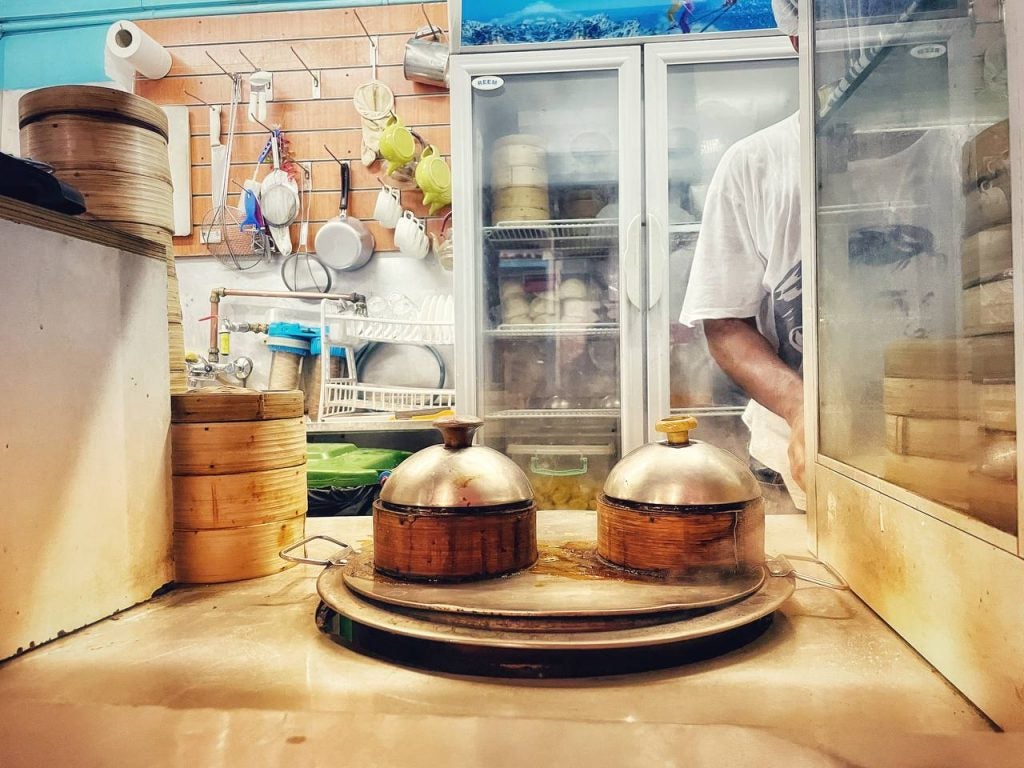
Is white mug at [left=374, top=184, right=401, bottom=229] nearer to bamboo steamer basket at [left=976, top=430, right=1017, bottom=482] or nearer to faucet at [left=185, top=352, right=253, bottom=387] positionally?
faucet at [left=185, top=352, right=253, bottom=387]

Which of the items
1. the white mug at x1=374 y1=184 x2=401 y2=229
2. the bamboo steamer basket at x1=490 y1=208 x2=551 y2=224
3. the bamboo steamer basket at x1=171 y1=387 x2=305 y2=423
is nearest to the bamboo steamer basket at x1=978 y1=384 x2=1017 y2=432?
the bamboo steamer basket at x1=171 y1=387 x2=305 y2=423

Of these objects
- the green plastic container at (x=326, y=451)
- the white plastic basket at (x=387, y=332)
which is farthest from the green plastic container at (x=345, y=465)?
the white plastic basket at (x=387, y=332)

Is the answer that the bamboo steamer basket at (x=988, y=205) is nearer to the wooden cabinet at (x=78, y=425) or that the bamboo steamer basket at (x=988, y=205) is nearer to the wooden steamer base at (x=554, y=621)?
the wooden steamer base at (x=554, y=621)

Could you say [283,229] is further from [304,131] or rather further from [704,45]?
[704,45]

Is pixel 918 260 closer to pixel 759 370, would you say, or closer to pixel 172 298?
pixel 172 298

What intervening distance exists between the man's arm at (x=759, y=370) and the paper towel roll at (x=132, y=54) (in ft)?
10.5

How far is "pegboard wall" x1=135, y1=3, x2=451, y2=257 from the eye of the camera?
3.54 meters

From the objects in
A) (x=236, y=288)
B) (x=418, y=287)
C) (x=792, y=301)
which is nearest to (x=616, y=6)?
(x=792, y=301)

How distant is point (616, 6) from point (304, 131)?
1912 mm

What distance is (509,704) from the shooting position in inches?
23.8

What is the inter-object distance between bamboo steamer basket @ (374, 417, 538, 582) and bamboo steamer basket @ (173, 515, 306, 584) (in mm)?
273

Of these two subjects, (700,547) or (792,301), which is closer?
(700,547)

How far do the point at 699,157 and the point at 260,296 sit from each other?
7.53 ft

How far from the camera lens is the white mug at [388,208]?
132 inches
